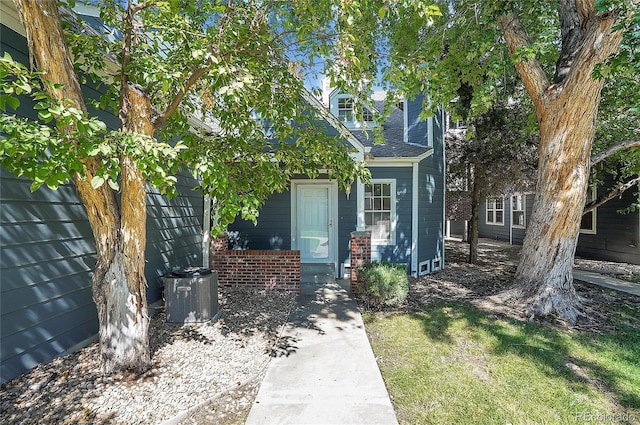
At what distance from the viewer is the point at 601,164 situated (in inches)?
333

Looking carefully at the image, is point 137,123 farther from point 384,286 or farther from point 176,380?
point 384,286

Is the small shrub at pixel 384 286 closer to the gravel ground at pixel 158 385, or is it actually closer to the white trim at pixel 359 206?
the gravel ground at pixel 158 385

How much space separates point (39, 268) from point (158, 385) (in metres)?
1.73

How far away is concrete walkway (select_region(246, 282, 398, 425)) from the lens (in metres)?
2.57

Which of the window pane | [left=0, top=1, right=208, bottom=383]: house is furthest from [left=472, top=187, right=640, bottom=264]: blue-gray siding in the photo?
[left=0, top=1, right=208, bottom=383]: house

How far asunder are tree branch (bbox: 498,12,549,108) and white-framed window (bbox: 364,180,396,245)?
137 inches

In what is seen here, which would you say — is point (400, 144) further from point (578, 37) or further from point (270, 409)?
point (270, 409)

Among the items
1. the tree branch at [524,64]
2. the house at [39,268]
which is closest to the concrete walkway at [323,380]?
the house at [39,268]

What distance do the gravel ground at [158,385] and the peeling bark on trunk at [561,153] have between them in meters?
4.36

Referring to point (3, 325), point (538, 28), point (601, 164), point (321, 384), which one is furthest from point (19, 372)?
point (601, 164)

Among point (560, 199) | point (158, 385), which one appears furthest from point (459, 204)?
point (158, 385)

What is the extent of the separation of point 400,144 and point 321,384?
6843 mm

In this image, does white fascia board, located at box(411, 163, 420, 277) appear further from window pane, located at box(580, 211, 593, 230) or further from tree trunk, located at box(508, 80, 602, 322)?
window pane, located at box(580, 211, 593, 230)

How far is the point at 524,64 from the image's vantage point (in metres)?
5.07
